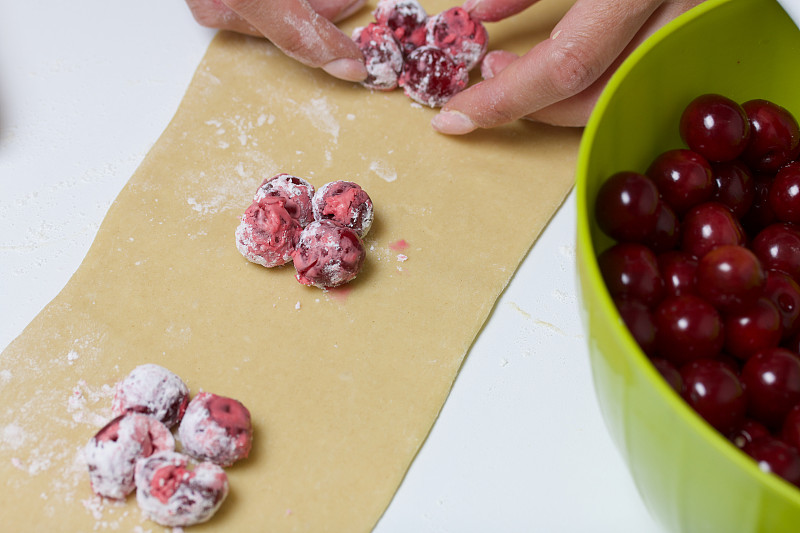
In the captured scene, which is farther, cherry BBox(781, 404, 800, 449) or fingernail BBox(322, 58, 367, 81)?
fingernail BBox(322, 58, 367, 81)

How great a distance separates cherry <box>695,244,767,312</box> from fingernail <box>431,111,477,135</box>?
0.65 metres

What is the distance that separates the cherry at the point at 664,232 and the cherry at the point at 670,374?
0.18m

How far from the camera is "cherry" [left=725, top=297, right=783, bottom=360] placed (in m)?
0.83

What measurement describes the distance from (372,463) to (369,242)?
Result: 15.6 inches

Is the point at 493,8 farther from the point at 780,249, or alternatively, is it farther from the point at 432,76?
the point at 780,249

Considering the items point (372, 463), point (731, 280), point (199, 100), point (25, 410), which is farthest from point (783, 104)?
point (25, 410)

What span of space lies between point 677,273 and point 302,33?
88cm

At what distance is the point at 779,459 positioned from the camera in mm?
731

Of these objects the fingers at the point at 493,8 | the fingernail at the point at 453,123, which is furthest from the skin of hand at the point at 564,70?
the fingers at the point at 493,8

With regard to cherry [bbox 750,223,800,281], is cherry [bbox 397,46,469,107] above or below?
below

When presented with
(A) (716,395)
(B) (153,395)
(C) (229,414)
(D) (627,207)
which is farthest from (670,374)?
(B) (153,395)

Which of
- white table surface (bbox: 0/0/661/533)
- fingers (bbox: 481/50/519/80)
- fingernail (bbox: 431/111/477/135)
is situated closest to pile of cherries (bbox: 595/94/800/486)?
white table surface (bbox: 0/0/661/533)

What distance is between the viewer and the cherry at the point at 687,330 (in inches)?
31.6

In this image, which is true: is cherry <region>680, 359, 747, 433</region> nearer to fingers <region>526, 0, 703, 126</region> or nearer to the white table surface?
the white table surface
